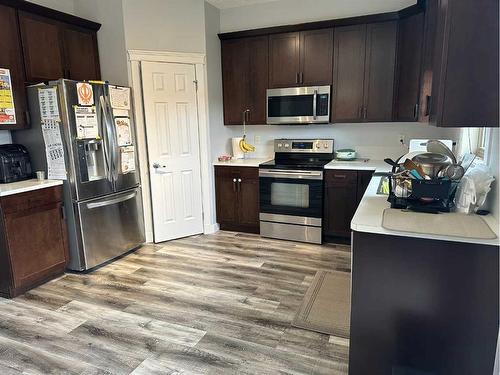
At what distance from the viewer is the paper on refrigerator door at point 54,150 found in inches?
120

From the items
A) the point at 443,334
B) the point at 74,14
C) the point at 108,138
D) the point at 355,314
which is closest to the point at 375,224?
the point at 355,314

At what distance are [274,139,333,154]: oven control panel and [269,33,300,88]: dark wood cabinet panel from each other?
0.69 m

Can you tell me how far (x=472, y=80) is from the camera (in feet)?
4.50

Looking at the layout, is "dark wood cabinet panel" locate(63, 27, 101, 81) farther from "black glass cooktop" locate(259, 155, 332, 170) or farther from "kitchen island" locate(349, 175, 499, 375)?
"kitchen island" locate(349, 175, 499, 375)

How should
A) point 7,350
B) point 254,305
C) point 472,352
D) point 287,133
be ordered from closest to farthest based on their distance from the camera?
point 472,352, point 7,350, point 254,305, point 287,133

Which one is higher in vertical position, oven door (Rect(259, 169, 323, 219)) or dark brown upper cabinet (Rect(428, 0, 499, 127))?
dark brown upper cabinet (Rect(428, 0, 499, 127))

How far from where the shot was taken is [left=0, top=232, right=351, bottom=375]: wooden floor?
6.69 ft

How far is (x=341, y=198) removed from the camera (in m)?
3.72

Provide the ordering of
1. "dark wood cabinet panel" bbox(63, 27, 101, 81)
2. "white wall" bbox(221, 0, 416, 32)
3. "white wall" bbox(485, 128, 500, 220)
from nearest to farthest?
"white wall" bbox(485, 128, 500, 220) < "dark wood cabinet panel" bbox(63, 27, 101, 81) < "white wall" bbox(221, 0, 416, 32)

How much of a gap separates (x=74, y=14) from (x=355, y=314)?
4192 millimetres

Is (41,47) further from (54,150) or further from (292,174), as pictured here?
(292,174)

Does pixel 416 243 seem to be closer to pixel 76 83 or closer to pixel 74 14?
pixel 76 83

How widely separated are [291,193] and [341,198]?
1.87 ft

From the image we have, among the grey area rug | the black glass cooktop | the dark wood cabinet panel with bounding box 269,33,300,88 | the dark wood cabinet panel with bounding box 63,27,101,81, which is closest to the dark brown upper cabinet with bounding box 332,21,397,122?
the dark wood cabinet panel with bounding box 269,33,300,88
